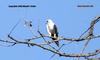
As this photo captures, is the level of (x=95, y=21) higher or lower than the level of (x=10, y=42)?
higher

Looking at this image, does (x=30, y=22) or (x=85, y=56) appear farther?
(x=30, y=22)

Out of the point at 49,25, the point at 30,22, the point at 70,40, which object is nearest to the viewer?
the point at 70,40

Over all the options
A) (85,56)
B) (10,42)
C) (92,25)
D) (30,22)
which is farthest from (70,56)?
(30,22)

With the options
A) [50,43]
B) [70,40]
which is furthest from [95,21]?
[50,43]

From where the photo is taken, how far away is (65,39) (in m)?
→ 2.83

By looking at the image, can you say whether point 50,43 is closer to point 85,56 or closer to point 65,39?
point 65,39

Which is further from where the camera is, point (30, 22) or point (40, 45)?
point (30, 22)

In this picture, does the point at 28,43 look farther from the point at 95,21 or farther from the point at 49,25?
the point at 49,25

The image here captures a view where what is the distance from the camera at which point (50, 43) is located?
2914mm

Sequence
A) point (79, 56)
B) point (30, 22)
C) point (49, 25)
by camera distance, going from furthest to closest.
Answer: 1. point (49, 25)
2. point (30, 22)
3. point (79, 56)

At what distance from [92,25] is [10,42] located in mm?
739

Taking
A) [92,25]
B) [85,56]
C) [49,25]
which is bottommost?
[49,25]

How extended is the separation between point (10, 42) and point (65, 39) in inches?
19.3

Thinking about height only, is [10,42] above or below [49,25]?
above
